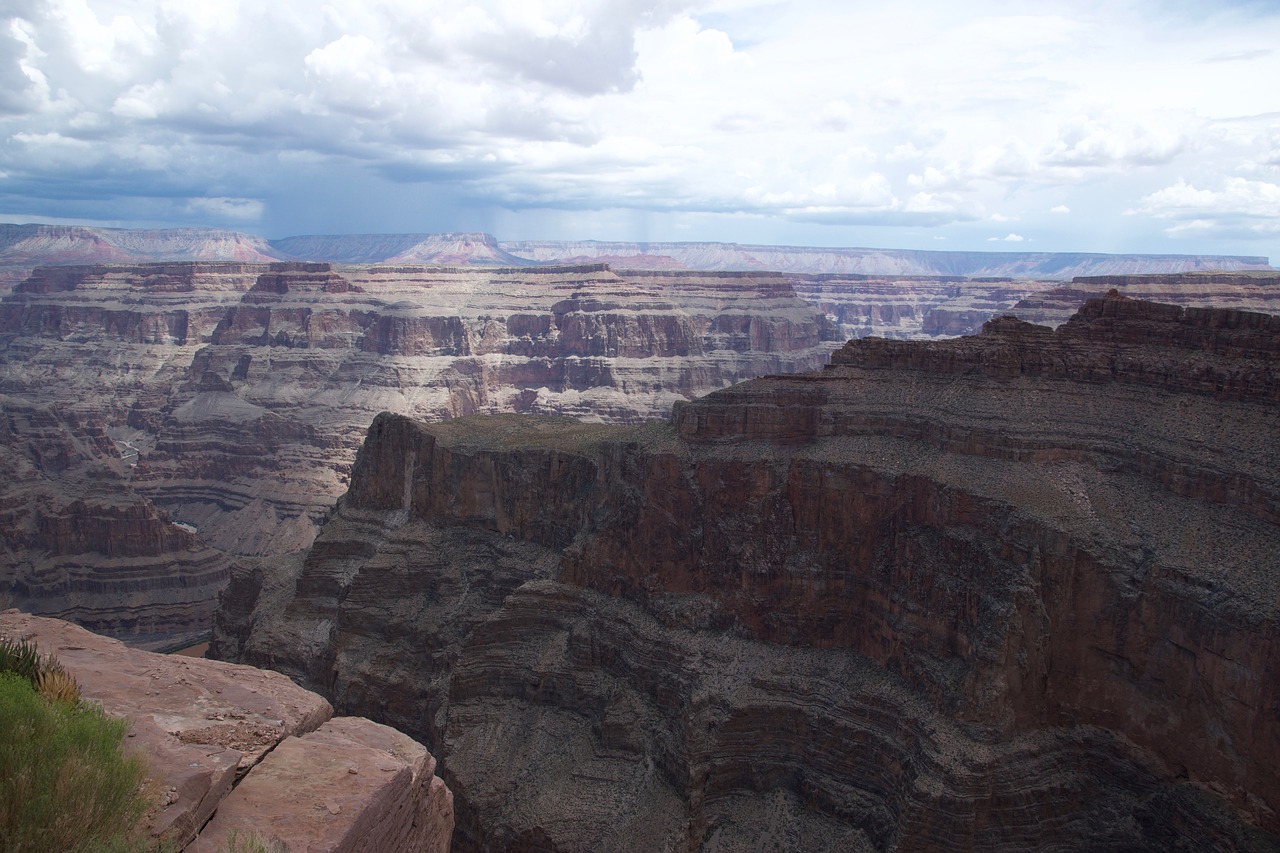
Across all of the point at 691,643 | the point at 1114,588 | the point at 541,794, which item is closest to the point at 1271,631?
the point at 1114,588

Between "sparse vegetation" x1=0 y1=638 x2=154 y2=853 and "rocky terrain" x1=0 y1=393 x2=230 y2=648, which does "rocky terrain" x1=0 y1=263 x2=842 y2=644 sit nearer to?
"rocky terrain" x1=0 y1=393 x2=230 y2=648

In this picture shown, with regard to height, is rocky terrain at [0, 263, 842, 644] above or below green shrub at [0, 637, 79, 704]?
below

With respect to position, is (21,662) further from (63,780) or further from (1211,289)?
(1211,289)

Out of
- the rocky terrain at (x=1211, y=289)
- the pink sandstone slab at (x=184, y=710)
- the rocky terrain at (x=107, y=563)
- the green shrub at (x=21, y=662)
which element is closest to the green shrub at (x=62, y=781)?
the pink sandstone slab at (x=184, y=710)

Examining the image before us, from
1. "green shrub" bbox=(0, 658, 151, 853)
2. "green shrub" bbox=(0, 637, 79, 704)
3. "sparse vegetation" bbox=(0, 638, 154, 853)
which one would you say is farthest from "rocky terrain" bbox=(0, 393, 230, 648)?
"green shrub" bbox=(0, 658, 151, 853)

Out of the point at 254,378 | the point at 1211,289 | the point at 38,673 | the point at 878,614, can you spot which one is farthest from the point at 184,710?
the point at 1211,289

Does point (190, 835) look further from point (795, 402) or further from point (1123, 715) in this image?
point (795, 402)

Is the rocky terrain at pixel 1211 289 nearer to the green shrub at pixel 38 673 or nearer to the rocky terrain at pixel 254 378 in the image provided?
the rocky terrain at pixel 254 378
